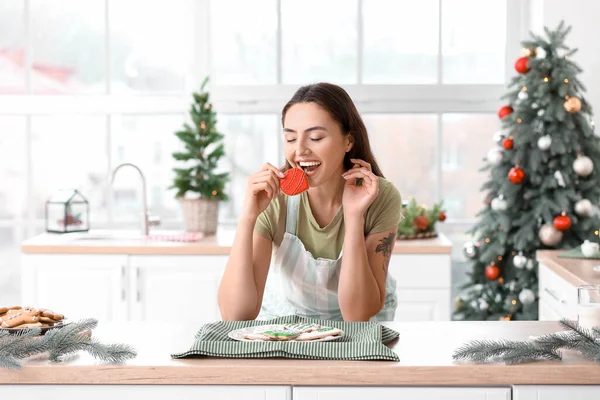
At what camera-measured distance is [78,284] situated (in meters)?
4.30

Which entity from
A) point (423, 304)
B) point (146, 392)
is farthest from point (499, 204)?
point (146, 392)

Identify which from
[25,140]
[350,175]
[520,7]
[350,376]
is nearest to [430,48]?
[520,7]

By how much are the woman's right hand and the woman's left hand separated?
200 millimetres

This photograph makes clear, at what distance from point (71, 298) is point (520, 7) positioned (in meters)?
2.85

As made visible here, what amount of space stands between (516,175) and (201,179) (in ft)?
5.01

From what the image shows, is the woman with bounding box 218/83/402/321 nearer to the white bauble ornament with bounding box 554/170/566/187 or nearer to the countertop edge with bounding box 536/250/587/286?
the countertop edge with bounding box 536/250/587/286

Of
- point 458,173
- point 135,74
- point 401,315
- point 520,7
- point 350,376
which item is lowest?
point 401,315

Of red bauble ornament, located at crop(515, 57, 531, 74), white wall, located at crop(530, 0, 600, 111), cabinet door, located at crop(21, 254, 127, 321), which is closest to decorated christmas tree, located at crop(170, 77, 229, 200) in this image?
cabinet door, located at crop(21, 254, 127, 321)

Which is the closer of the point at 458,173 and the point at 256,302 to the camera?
the point at 256,302

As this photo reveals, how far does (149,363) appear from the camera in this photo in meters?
1.84

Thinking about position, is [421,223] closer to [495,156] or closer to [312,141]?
[495,156]

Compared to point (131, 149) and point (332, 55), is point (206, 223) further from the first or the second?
point (332, 55)

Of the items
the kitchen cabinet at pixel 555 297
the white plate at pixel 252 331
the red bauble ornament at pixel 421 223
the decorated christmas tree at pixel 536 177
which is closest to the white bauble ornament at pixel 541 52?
the decorated christmas tree at pixel 536 177

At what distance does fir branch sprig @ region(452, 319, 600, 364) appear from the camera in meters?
1.84
